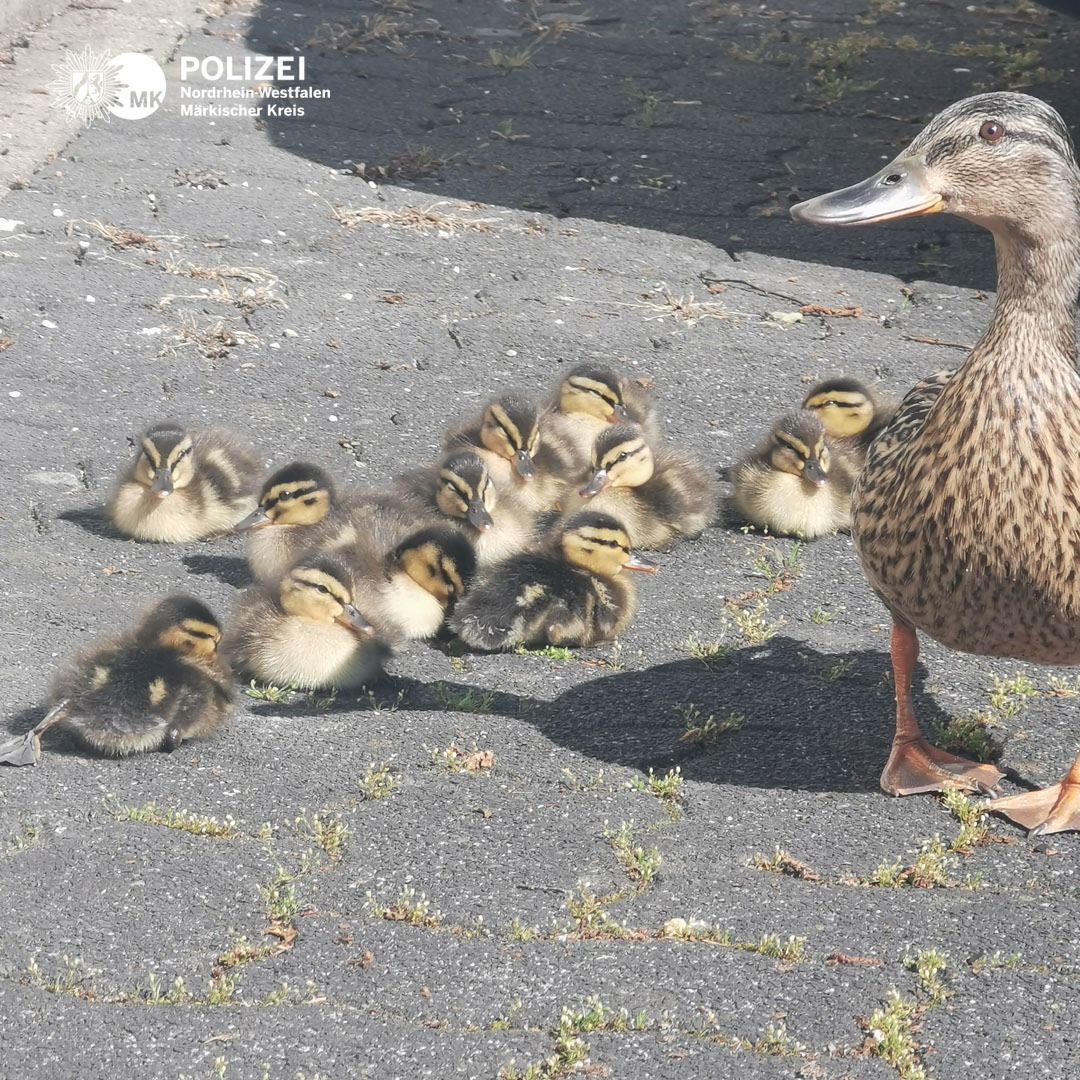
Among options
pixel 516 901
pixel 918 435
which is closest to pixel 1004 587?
pixel 918 435

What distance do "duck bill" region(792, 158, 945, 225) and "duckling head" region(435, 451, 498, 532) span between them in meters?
2.00

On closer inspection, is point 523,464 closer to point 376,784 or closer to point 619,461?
point 619,461

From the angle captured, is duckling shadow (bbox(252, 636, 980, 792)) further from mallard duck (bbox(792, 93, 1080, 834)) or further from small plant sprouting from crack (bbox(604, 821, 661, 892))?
mallard duck (bbox(792, 93, 1080, 834))

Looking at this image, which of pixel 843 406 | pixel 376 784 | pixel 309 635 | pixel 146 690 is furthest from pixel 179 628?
pixel 843 406

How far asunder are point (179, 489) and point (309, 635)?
3.65 ft

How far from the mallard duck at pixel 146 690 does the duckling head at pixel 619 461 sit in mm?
1750

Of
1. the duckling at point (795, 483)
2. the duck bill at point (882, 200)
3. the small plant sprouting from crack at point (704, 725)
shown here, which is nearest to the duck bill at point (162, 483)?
the small plant sprouting from crack at point (704, 725)

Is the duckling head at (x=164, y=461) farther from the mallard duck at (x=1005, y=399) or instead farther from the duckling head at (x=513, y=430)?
the mallard duck at (x=1005, y=399)

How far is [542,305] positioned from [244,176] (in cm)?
239

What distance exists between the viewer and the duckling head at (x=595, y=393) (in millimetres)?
6062

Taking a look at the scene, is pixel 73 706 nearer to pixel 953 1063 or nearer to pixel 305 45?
pixel 953 1063

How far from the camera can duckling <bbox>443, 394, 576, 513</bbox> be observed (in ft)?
18.7

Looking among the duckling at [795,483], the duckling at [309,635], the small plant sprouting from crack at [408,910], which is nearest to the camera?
the small plant sprouting from crack at [408,910]

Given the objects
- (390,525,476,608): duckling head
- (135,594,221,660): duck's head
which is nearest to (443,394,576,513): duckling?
(390,525,476,608): duckling head
